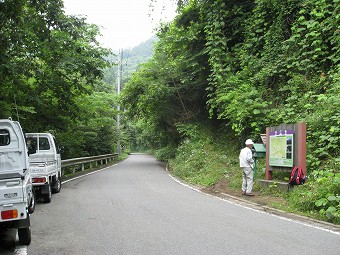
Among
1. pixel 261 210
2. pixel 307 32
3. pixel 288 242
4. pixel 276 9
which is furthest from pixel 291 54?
pixel 288 242

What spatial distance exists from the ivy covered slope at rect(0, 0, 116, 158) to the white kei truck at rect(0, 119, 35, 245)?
383 centimetres

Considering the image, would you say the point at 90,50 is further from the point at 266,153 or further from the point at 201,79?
the point at 266,153

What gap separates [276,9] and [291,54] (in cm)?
268

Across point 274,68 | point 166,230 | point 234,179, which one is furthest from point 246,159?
point 274,68

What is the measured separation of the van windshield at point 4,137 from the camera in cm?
680

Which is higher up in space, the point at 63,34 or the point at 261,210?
the point at 63,34

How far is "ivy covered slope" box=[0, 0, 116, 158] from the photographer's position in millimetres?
10156

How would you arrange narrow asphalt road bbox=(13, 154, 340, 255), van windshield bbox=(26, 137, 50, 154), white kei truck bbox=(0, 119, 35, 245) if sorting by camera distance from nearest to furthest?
1. white kei truck bbox=(0, 119, 35, 245)
2. narrow asphalt road bbox=(13, 154, 340, 255)
3. van windshield bbox=(26, 137, 50, 154)

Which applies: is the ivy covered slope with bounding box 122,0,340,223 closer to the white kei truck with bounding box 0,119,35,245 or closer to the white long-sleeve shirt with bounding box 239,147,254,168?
the white long-sleeve shirt with bounding box 239,147,254,168

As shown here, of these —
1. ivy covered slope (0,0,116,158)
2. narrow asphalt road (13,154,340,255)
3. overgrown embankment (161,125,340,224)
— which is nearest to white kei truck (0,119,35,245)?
narrow asphalt road (13,154,340,255)

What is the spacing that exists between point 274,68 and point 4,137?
11577 millimetres

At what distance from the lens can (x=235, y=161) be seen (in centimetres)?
1552

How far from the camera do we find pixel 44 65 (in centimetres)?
1507

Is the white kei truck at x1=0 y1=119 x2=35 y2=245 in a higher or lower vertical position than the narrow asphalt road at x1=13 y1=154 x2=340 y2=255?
higher
